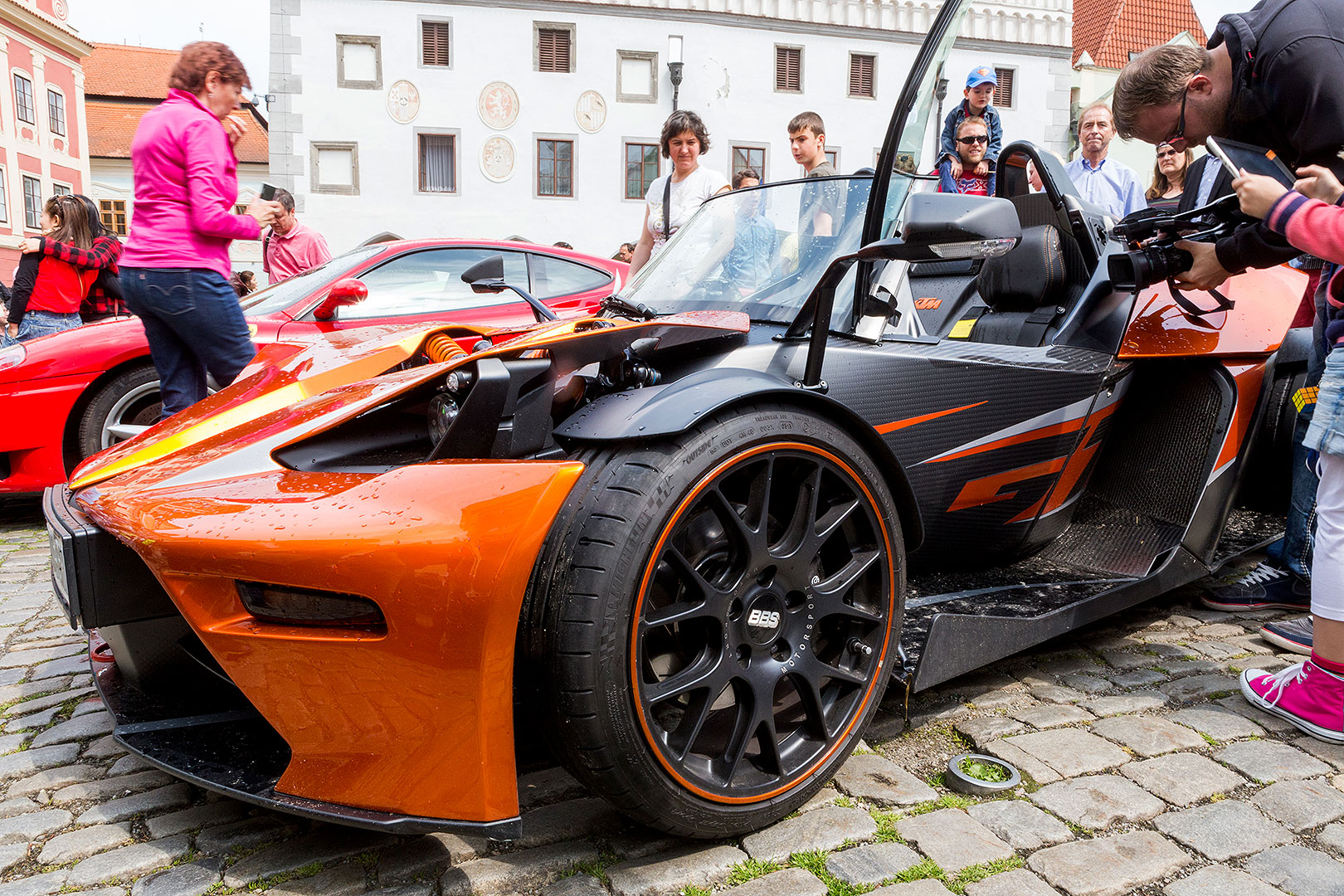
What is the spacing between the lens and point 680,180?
5.09 m

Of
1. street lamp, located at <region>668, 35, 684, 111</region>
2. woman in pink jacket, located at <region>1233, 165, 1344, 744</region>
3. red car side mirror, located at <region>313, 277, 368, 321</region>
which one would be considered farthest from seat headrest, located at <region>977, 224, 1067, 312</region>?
street lamp, located at <region>668, 35, 684, 111</region>

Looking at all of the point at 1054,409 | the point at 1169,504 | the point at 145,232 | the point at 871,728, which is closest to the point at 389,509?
the point at 871,728

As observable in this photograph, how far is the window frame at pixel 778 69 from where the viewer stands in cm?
2659

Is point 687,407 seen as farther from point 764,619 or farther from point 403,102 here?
point 403,102

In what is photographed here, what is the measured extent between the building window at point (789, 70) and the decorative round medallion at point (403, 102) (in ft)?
33.7

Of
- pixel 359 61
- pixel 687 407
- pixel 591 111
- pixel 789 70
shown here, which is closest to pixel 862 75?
pixel 789 70

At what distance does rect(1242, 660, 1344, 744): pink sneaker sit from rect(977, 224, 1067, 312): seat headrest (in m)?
1.30

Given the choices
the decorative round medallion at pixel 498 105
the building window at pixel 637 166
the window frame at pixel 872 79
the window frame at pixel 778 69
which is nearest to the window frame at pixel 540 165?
the decorative round medallion at pixel 498 105

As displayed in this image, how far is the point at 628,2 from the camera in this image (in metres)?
25.8

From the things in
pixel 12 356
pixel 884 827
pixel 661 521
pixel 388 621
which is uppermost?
pixel 12 356

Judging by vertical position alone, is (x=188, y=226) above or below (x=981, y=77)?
below

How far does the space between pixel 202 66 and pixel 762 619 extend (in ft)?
11.1

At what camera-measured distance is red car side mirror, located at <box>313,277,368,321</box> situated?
486 centimetres

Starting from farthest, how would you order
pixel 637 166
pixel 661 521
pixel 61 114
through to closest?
1. pixel 61 114
2. pixel 637 166
3. pixel 661 521
